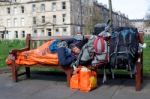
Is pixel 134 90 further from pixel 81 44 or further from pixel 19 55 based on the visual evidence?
pixel 19 55

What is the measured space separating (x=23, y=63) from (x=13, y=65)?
0.29 meters

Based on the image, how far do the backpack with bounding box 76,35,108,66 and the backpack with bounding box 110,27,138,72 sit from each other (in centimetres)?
14

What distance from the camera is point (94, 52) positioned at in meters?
6.74

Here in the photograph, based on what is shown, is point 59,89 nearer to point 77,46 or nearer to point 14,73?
point 77,46

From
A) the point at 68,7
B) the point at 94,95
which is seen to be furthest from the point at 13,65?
the point at 68,7

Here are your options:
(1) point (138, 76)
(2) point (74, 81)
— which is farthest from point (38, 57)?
(1) point (138, 76)

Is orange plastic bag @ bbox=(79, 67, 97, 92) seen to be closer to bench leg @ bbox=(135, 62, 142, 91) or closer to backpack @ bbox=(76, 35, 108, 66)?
backpack @ bbox=(76, 35, 108, 66)

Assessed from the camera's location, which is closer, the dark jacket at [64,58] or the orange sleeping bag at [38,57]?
the dark jacket at [64,58]

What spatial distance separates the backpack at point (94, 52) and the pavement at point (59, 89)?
0.55 metres

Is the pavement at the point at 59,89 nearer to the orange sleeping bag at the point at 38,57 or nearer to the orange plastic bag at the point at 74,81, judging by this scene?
the orange plastic bag at the point at 74,81

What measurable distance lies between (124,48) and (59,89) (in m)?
1.50

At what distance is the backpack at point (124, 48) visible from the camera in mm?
6500

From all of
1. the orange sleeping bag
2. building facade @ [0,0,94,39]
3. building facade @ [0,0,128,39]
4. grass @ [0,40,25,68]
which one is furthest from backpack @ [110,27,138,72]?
building facade @ [0,0,94,39]

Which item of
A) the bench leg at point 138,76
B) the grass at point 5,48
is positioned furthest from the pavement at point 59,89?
the grass at point 5,48
